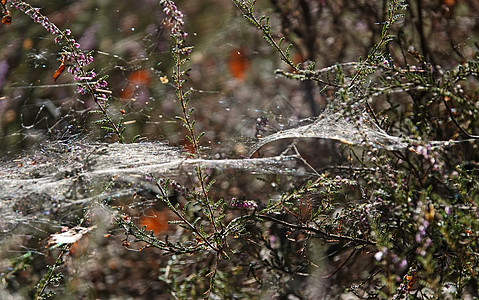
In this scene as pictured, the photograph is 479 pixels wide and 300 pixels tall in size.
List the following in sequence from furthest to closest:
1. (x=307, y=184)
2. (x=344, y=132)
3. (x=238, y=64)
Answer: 1. (x=238, y=64)
2. (x=344, y=132)
3. (x=307, y=184)

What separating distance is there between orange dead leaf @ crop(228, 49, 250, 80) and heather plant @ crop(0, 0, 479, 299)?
0.08 feet

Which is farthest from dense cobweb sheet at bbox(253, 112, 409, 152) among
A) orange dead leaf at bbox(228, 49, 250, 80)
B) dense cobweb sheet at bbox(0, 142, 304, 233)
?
orange dead leaf at bbox(228, 49, 250, 80)

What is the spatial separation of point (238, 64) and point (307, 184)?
1570mm

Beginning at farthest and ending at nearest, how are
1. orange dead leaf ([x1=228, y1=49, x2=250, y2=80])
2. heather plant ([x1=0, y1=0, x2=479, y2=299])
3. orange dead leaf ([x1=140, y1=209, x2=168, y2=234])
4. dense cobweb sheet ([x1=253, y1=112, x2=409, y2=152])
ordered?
orange dead leaf ([x1=228, y1=49, x2=250, y2=80])
orange dead leaf ([x1=140, y1=209, x2=168, y2=234])
dense cobweb sheet ([x1=253, y1=112, x2=409, y2=152])
heather plant ([x1=0, y1=0, x2=479, y2=299])

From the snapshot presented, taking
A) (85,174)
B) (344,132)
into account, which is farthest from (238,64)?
(85,174)

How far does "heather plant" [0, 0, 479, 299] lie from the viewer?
137 cm

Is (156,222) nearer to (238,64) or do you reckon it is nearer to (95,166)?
(95,166)

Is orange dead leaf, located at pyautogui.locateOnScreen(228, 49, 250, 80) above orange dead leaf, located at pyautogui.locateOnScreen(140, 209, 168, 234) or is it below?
above

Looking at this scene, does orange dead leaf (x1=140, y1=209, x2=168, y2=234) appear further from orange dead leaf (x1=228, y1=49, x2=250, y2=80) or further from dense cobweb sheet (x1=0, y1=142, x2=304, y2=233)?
orange dead leaf (x1=228, y1=49, x2=250, y2=80)

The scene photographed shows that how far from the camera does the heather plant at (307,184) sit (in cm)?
137

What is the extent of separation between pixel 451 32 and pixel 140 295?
2.20m

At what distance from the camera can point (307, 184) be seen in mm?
1615

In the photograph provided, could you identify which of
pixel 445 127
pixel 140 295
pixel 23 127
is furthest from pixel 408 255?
pixel 23 127

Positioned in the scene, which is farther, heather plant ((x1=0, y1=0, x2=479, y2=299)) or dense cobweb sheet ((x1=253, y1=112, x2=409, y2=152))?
dense cobweb sheet ((x1=253, y1=112, x2=409, y2=152))
